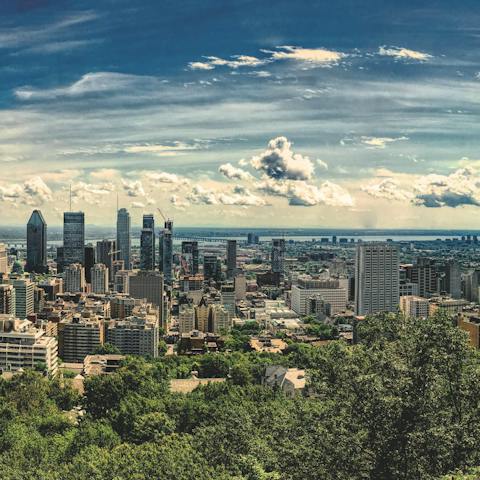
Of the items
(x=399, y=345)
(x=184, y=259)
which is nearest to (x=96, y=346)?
(x=399, y=345)

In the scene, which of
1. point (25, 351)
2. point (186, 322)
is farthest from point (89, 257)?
point (25, 351)

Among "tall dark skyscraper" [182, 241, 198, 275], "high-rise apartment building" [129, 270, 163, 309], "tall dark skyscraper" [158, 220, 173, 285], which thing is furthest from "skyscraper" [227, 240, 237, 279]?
"high-rise apartment building" [129, 270, 163, 309]

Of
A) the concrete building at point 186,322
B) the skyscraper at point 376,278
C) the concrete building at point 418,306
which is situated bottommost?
the concrete building at point 186,322

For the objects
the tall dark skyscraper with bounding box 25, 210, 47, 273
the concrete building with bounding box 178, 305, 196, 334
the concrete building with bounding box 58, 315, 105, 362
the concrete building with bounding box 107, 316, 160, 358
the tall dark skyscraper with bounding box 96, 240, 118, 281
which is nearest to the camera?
the concrete building with bounding box 58, 315, 105, 362

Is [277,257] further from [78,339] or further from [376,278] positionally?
[78,339]

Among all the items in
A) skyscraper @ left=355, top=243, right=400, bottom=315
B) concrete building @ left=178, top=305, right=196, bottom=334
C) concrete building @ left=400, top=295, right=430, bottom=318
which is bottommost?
concrete building @ left=178, top=305, right=196, bottom=334

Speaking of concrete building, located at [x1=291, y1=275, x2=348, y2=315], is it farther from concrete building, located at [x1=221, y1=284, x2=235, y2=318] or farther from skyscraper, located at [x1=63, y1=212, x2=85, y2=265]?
skyscraper, located at [x1=63, y1=212, x2=85, y2=265]

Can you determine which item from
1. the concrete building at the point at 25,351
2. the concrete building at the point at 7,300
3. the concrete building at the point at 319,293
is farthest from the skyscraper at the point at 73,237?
the concrete building at the point at 25,351

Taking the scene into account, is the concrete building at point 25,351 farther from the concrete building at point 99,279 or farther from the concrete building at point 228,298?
the concrete building at point 99,279
